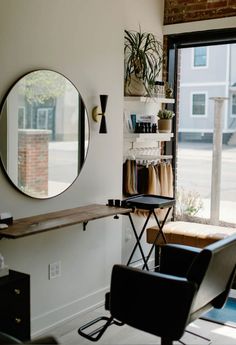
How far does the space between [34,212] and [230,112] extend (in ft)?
7.55

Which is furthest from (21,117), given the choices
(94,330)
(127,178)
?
(94,330)

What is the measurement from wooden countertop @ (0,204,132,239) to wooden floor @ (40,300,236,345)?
33.6 inches

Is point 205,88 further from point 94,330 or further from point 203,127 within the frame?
point 94,330

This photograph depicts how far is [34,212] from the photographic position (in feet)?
10.9

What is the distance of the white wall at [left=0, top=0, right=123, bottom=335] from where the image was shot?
315 cm

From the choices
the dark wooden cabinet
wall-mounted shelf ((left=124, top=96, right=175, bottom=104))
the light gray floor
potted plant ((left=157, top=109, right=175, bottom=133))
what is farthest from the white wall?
potted plant ((left=157, top=109, right=175, bottom=133))

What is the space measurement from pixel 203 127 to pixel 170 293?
249cm

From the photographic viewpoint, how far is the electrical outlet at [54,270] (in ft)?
11.5

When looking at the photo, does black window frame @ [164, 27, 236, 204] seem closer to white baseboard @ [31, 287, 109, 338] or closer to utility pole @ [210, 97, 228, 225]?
utility pole @ [210, 97, 228, 225]

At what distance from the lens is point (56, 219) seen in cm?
319

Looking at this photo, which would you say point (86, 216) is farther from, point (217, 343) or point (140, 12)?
point (140, 12)

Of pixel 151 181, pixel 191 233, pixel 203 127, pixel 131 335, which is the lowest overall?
pixel 131 335

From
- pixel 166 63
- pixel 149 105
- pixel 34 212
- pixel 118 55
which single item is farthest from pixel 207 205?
pixel 34 212

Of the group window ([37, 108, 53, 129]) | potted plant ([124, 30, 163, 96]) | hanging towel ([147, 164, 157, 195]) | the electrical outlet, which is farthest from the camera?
hanging towel ([147, 164, 157, 195])
